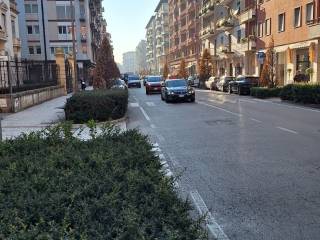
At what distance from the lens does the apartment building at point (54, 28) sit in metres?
59.3

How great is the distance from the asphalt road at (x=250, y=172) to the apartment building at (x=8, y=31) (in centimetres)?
2385

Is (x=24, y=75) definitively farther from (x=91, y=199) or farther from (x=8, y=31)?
(x=91, y=199)

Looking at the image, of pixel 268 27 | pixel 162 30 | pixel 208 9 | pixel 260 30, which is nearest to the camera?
pixel 268 27

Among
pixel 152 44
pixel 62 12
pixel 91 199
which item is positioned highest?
pixel 152 44

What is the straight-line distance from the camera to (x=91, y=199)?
2.84 m

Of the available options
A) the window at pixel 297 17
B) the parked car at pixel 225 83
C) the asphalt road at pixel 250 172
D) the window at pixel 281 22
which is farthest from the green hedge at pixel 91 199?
the window at pixel 281 22

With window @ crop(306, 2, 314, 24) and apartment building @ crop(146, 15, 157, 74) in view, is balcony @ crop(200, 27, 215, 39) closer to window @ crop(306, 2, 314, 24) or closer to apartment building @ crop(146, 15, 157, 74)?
window @ crop(306, 2, 314, 24)

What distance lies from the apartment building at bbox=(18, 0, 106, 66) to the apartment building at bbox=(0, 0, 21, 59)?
60.5 ft

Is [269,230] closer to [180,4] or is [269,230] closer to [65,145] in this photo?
[65,145]

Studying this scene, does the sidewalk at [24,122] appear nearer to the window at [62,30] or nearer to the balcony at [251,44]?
the balcony at [251,44]

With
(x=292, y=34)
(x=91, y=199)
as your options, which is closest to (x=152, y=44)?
(x=292, y=34)

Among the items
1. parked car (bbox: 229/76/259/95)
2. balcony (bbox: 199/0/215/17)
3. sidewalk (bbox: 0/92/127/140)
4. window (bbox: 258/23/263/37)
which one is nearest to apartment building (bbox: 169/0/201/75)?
balcony (bbox: 199/0/215/17)

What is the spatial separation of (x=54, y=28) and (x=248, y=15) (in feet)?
105

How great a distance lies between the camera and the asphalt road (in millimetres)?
4633
